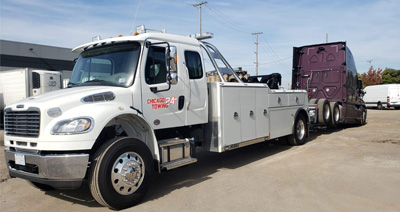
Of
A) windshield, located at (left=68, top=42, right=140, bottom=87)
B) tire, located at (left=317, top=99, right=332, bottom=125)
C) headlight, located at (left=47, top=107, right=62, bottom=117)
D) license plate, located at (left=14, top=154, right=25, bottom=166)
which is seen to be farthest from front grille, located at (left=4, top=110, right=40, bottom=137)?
tire, located at (left=317, top=99, right=332, bottom=125)

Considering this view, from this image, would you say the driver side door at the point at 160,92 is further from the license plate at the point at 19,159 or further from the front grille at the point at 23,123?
the license plate at the point at 19,159

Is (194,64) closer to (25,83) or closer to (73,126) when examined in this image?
(73,126)

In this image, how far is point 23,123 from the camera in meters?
4.46

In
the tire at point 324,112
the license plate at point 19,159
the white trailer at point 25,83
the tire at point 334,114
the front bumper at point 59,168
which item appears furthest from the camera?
the white trailer at point 25,83

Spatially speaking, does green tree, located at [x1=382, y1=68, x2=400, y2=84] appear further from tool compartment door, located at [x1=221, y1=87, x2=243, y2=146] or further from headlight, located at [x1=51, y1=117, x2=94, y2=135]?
headlight, located at [x1=51, y1=117, x2=94, y2=135]

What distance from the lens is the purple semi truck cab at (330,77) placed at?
12672 mm

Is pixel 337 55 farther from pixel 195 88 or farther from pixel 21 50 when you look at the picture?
pixel 21 50

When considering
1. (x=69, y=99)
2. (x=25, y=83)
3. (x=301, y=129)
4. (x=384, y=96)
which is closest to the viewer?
(x=69, y=99)

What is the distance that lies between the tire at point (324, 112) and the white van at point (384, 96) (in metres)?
21.0

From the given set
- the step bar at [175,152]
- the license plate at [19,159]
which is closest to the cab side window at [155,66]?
the step bar at [175,152]

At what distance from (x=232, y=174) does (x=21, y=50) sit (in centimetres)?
2680

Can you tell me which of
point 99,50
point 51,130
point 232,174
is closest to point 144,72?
point 99,50

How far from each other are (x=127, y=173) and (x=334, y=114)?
9953 millimetres

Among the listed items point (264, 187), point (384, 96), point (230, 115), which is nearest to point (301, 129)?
point (230, 115)
